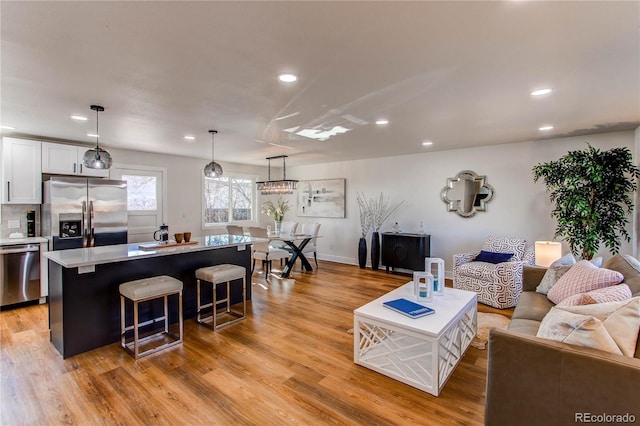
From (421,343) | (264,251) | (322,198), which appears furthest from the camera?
(322,198)

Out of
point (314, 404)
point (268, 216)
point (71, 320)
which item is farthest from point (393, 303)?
point (268, 216)

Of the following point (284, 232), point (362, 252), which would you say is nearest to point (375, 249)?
point (362, 252)

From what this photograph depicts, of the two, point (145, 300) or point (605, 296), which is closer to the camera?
point (605, 296)

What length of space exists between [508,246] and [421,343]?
9.50ft

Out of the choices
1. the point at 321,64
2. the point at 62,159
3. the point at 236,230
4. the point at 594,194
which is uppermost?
the point at 321,64

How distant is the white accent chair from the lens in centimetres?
409

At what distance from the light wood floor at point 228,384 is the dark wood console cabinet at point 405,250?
2779mm

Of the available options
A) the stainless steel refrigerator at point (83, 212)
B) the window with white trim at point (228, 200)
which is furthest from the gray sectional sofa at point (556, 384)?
the window with white trim at point (228, 200)

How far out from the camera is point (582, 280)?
2518 millimetres

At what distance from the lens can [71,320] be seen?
9.27 feet

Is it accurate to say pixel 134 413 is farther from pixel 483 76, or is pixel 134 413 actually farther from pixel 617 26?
pixel 617 26

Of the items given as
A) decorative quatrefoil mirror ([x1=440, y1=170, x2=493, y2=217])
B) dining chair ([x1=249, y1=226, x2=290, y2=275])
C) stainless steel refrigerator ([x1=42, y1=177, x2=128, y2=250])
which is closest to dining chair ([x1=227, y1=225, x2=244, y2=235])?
dining chair ([x1=249, y1=226, x2=290, y2=275])

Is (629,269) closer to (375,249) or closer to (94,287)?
(375,249)

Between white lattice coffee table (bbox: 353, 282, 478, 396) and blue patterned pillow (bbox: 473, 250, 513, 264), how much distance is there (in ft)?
6.33
